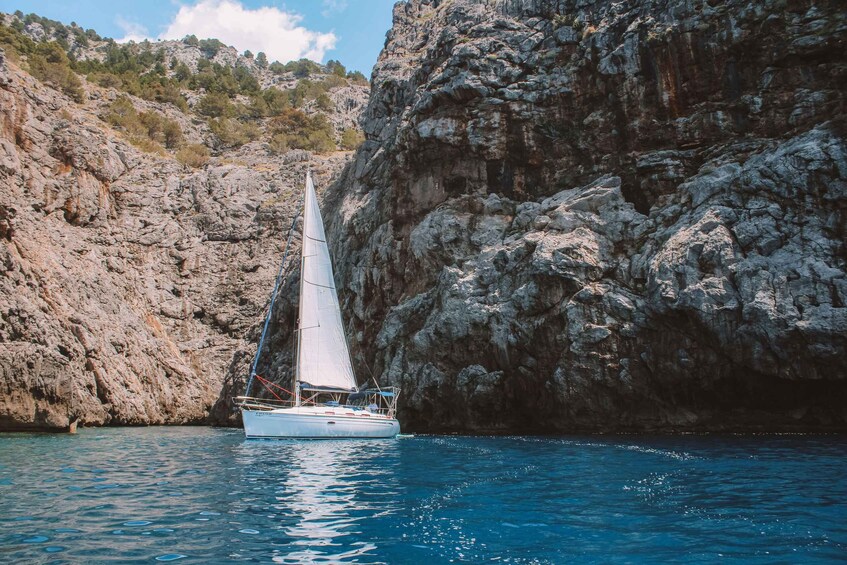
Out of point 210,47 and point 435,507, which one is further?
point 210,47

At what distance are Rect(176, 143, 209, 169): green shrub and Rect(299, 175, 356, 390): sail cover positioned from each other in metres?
40.9

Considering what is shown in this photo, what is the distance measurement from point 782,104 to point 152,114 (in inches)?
2808

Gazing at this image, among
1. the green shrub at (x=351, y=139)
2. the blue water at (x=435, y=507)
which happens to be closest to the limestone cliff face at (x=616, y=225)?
the blue water at (x=435, y=507)

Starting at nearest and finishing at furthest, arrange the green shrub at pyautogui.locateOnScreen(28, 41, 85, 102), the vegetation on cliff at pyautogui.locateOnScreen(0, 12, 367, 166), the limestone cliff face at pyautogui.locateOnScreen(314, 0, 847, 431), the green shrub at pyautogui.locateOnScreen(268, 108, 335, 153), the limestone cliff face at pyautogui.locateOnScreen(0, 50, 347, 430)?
the limestone cliff face at pyautogui.locateOnScreen(314, 0, 847, 431)
the limestone cliff face at pyautogui.locateOnScreen(0, 50, 347, 430)
the green shrub at pyautogui.locateOnScreen(28, 41, 85, 102)
the vegetation on cliff at pyautogui.locateOnScreen(0, 12, 367, 166)
the green shrub at pyautogui.locateOnScreen(268, 108, 335, 153)

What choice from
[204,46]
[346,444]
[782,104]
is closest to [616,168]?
[782,104]

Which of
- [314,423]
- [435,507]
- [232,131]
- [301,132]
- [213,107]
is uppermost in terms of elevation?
[213,107]

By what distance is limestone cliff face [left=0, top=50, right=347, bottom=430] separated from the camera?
35344 millimetres

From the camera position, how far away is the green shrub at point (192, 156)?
69.9 m

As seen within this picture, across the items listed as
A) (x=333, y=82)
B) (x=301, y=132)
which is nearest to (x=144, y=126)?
(x=301, y=132)

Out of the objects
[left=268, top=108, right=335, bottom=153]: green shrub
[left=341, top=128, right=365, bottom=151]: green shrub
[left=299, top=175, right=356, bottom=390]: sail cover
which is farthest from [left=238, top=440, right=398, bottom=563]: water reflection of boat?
[left=341, top=128, right=365, bottom=151]: green shrub

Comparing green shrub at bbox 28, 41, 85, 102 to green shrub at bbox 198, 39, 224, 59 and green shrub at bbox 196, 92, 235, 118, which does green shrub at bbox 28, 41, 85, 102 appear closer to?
green shrub at bbox 196, 92, 235, 118

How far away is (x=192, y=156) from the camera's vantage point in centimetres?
7056

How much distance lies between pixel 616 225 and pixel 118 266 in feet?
134

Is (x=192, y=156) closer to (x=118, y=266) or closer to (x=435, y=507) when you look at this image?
(x=118, y=266)
